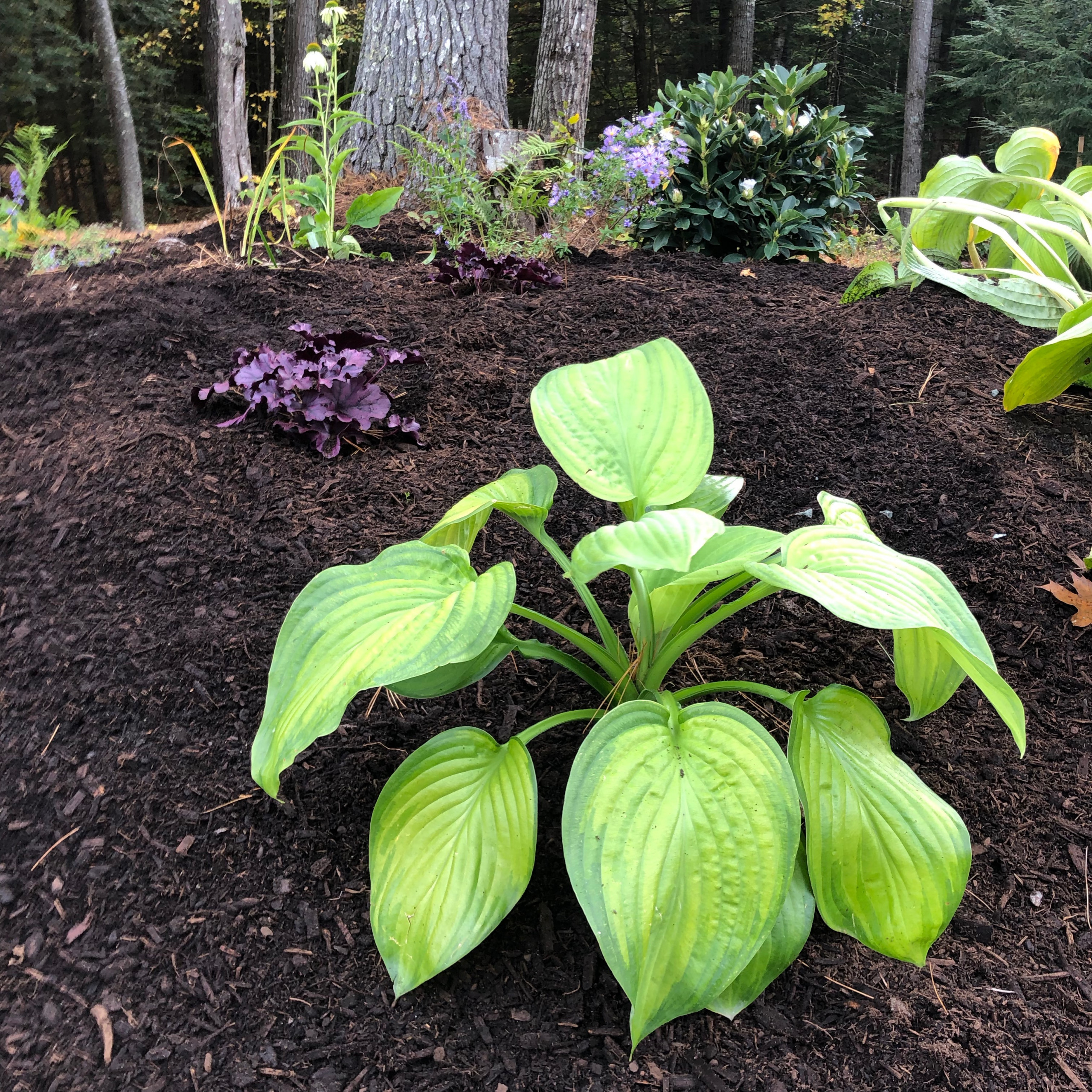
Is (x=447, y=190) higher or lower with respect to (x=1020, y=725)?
higher

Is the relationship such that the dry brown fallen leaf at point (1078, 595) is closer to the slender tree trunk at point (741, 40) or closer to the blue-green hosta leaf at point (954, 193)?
the blue-green hosta leaf at point (954, 193)

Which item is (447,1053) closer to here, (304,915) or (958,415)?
(304,915)

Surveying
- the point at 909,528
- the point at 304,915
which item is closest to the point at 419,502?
the point at 304,915

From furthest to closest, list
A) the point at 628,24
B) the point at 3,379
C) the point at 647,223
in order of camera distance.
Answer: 1. the point at 628,24
2. the point at 647,223
3. the point at 3,379

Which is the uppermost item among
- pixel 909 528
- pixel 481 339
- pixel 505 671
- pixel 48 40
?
pixel 48 40

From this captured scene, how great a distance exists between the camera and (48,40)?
1017 cm

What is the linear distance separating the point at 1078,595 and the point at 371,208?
10.0 feet

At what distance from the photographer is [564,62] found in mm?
5793

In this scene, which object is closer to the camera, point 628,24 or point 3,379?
point 3,379

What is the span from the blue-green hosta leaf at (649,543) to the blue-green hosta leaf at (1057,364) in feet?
4.29

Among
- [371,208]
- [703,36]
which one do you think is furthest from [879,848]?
[703,36]

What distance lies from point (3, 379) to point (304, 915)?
6.65 feet

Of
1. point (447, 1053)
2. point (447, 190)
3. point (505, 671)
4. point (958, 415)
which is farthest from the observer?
point (447, 190)

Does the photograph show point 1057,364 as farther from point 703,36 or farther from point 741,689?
point 703,36
